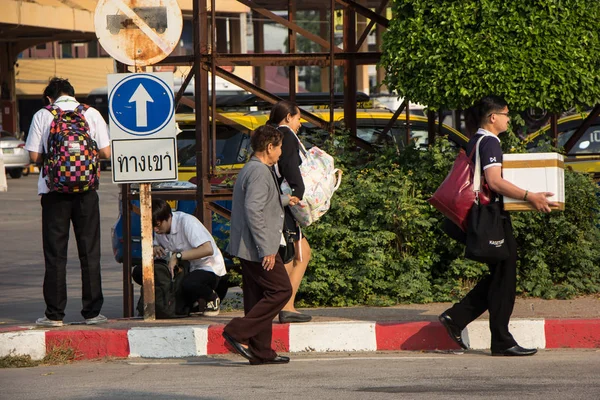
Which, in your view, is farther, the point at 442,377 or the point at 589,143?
the point at 589,143

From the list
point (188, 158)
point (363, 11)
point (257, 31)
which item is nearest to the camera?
point (363, 11)

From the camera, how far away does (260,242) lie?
691 centimetres

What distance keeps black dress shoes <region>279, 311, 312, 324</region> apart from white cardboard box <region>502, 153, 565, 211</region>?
73.2 inches

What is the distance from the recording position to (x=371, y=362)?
7.19 metres

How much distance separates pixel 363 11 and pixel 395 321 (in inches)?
127

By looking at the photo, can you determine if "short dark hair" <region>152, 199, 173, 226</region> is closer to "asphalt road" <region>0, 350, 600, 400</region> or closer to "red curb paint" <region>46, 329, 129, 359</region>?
"red curb paint" <region>46, 329, 129, 359</region>

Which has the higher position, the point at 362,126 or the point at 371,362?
the point at 362,126

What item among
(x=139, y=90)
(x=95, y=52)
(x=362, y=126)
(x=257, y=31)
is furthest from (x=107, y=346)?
(x=95, y=52)

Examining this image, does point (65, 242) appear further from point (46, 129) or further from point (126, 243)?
point (126, 243)

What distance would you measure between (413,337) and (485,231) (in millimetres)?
1193

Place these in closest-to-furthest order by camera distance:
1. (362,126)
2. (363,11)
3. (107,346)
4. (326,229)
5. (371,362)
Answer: (371,362), (107,346), (326,229), (363,11), (362,126)

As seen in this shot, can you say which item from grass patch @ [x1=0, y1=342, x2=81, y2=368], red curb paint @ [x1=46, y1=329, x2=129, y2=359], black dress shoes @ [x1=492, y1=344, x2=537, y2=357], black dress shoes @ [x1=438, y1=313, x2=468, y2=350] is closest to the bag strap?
black dress shoes @ [x1=438, y1=313, x2=468, y2=350]

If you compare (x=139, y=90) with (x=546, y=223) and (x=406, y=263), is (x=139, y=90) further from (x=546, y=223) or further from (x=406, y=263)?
(x=546, y=223)

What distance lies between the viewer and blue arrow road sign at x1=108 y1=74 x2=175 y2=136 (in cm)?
798
